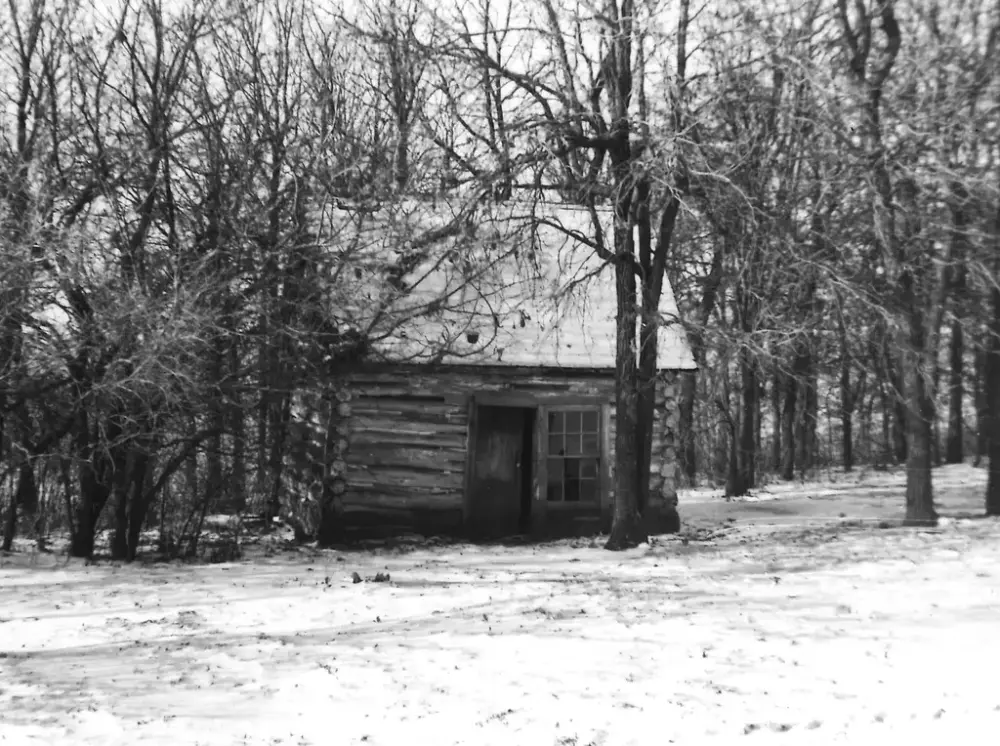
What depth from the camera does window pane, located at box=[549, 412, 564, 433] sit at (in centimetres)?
1452

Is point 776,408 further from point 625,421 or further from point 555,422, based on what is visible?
point 625,421

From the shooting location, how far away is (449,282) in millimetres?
14562

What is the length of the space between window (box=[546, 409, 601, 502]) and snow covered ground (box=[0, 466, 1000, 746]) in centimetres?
292

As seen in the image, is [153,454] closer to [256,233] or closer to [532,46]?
[256,233]

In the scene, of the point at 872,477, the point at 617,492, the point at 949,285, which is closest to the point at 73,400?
the point at 617,492

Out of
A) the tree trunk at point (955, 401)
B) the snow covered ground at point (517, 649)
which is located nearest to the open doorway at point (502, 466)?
the snow covered ground at point (517, 649)

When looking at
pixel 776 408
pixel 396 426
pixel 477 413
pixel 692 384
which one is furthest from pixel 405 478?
pixel 776 408

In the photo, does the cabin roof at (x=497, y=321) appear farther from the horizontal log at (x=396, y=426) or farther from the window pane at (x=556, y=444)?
the window pane at (x=556, y=444)

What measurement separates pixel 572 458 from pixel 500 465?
4.09 feet

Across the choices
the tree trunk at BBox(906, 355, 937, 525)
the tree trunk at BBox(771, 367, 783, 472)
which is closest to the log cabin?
the tree trunk at BBox(906, 355, 937, 525)

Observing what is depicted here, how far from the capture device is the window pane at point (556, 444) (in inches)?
570

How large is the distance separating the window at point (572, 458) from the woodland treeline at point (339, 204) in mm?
1505

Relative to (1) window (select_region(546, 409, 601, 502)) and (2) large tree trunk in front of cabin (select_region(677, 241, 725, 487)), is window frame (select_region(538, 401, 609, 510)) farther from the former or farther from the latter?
(2) large tree trunk in front of cabin (select_region(677, 241, 725, 487))

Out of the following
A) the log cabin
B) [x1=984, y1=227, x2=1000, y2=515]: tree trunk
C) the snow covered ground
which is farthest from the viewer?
the log cabin
